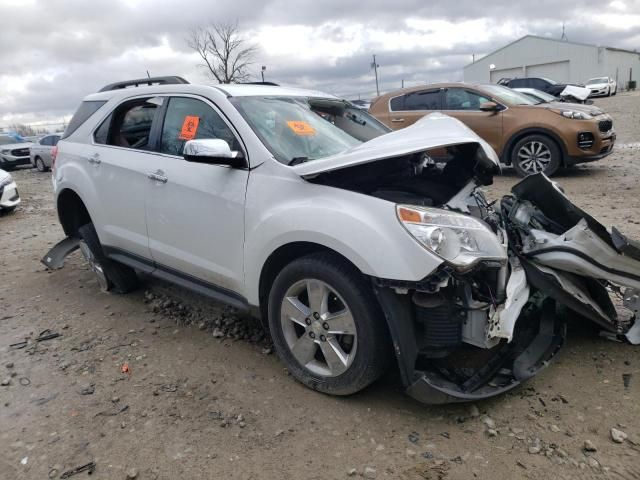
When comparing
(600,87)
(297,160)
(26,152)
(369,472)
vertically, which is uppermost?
(600,87)

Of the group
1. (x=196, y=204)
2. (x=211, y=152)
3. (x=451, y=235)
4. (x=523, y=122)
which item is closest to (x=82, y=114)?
(x=196, y=204)

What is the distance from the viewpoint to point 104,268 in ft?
15.0

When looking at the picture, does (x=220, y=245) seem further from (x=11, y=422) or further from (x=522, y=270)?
(x=522, y=270)

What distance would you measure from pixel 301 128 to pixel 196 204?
0.86 m

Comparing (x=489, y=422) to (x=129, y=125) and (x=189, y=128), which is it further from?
(x=129, y=125)

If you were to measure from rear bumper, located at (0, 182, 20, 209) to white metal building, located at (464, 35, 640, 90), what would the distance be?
152 ft

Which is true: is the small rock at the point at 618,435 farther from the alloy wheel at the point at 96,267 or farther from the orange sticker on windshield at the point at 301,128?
the alloy wheel at the point at 96,267

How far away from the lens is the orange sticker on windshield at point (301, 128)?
10.8 feet

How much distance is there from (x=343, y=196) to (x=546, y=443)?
1.56 m

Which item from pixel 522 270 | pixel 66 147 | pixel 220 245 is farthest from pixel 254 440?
pixel 66 147

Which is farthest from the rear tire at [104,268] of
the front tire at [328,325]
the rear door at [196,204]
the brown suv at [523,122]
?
the brown suv at [523,122]

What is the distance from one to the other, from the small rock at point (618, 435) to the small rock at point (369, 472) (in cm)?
115

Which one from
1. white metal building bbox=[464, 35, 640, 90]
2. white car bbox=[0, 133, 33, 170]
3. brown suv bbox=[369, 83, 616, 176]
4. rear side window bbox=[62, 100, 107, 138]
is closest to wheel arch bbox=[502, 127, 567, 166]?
brown suv bbox=[369, 83, 616, 176]

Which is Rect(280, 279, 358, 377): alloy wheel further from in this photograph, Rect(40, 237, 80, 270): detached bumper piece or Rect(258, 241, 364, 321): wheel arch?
Rect(40, 237, 80, 270): detached bumper piece
